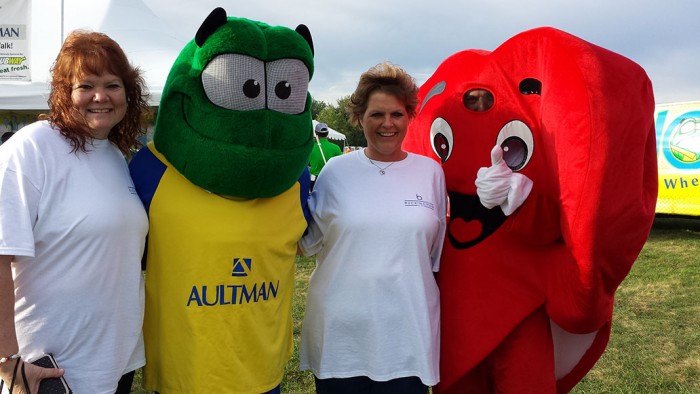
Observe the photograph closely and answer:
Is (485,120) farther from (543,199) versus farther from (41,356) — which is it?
(41,356)

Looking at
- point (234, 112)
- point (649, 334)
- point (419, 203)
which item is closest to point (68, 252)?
point (234, 112)

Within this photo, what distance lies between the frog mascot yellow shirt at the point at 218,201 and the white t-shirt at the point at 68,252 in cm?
17

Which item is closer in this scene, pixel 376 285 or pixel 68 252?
pixel 68 252

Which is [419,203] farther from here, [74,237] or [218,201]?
[74,237]

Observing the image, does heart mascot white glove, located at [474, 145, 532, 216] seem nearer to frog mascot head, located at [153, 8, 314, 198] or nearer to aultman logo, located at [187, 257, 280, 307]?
frog mascot head, located at [153, 8, 314, 198]

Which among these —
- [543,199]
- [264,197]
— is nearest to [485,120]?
[543,199]

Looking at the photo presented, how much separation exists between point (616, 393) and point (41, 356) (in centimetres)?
Answer: 345

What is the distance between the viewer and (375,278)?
6.74 ft

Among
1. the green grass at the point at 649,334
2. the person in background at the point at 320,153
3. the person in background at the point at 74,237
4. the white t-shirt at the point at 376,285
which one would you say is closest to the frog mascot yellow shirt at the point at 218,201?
the person in background at the point at 74,237

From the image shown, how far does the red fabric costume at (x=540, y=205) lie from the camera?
1.73 meters

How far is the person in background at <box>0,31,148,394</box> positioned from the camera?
1.55 meters

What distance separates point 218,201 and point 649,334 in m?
4.26

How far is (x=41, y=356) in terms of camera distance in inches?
63.9

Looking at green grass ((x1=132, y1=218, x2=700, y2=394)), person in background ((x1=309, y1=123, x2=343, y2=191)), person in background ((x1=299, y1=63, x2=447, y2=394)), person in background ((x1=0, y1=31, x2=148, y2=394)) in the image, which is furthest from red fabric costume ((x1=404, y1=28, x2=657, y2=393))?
person in background ((x1=309, y1=123, x2=343, y2=191))
